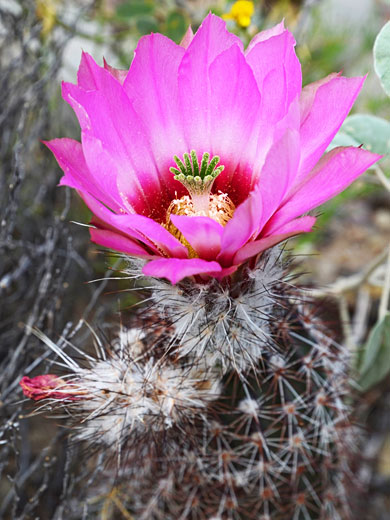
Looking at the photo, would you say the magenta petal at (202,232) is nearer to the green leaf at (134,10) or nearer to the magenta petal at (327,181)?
the magenta petal at (327,181)

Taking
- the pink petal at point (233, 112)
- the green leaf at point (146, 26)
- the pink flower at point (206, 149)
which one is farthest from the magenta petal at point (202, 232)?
the green leaf at point (146, 26)

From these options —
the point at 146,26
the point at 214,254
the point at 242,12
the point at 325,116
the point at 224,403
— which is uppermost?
the point at 146,26

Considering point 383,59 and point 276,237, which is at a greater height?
point 383,59

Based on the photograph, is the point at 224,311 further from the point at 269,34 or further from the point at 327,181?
the point at 269,34

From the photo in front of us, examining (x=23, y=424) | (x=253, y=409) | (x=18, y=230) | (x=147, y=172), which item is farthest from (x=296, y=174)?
(x=18, y=230)

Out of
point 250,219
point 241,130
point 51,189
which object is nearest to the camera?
point 250,219

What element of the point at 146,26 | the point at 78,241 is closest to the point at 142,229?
the point at 78,241

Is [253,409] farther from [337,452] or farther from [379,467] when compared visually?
A: [379,467]
